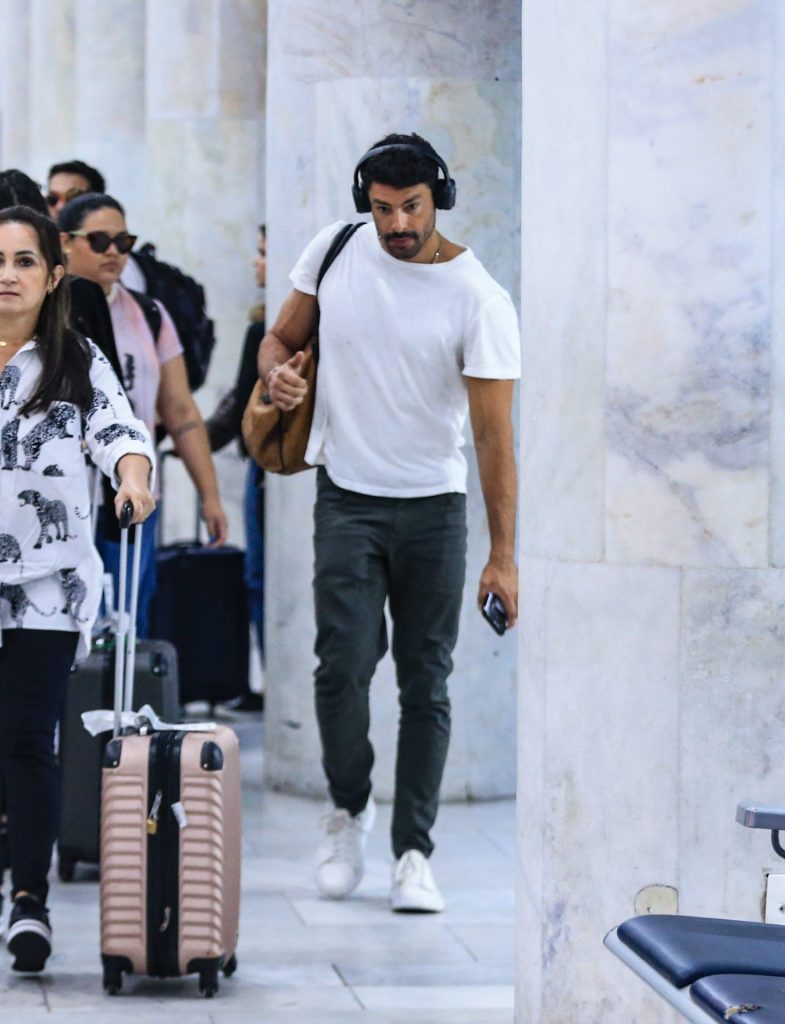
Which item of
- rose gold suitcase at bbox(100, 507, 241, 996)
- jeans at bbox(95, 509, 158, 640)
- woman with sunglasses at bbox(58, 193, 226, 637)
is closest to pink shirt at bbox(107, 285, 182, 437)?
woman with sunglasses at bbox(58, 193, 226, 637)

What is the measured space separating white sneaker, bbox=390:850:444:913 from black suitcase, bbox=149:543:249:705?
9.73ft

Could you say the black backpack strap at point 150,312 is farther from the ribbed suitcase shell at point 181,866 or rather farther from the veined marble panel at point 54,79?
the veined marble panel at point 54,79

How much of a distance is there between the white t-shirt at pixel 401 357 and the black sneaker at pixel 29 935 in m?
1.36

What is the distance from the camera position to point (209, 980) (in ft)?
15.0

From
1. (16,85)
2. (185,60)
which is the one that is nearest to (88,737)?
(185,60)

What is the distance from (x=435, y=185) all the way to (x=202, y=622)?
3.47 metres

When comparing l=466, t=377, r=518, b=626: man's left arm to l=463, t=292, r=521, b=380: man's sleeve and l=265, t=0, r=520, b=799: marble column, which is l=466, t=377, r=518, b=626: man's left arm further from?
l=265, t=0, r=520, b=799: marble column

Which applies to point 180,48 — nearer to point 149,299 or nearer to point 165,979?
point 149,299

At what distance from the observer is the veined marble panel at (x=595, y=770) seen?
388 centimetres

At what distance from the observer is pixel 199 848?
15.0ft

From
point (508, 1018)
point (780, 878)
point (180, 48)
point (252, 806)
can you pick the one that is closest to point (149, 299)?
point (252, 806)

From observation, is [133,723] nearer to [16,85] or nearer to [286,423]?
[286,423]

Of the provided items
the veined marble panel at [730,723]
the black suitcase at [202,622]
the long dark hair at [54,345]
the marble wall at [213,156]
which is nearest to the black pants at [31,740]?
the long dark hair at [54,345]

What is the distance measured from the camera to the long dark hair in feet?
15.3
